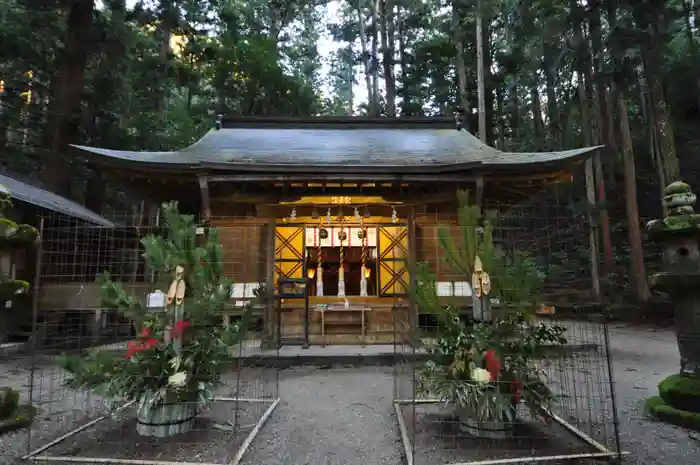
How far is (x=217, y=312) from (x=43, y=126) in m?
11.9

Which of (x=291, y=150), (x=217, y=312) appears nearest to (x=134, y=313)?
(x=217, y=312)

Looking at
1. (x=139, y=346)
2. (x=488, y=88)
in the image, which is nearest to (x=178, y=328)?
(x=139, y=346)

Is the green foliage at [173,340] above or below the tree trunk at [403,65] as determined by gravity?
below

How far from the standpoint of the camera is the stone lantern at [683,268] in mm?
4129

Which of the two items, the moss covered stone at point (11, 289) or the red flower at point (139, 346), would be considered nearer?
the red flower at point (139, 346)

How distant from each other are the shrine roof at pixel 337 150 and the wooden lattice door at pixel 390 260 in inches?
78.6

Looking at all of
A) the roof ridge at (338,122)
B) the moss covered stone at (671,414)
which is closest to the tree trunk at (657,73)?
the roof ridge at (338,122)

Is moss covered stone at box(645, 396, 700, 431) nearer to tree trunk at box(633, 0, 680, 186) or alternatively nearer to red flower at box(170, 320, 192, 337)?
red flower at box(170, 320, 192, 337)

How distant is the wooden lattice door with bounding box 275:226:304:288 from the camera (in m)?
9.42

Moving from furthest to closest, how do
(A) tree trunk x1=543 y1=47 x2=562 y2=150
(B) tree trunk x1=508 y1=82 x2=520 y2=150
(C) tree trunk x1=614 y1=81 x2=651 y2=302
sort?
1. (B) tree trunk x1=508 y1=82 x2=520 y2=150
2. (A) tree trunk x1=543 y1=47 x2=562 y2=150
3. (C) tree trunk x1=614 y1=81 x2=651 y2=302

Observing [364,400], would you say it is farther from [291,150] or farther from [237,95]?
[237,95]

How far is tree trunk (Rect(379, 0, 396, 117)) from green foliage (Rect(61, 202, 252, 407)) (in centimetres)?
1836

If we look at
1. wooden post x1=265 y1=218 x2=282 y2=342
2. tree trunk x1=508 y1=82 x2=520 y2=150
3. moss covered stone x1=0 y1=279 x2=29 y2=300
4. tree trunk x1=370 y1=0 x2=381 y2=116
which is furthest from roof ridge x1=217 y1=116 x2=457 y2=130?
tree trunk x1=370 y1=0 x2=381 y2=116

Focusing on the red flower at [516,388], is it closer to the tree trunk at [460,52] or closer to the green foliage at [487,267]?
the green foliage at [487,267]
